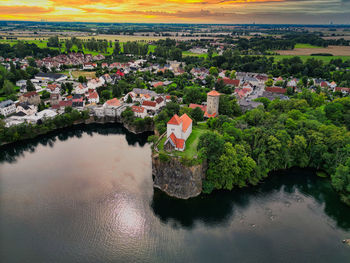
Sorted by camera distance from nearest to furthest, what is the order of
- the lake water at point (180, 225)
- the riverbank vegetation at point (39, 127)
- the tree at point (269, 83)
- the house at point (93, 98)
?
the lake water at point (180, 225) → the riverbank vegetation at point (39, 127) → the house at point (93, 98) → the tree at point (269, 83)

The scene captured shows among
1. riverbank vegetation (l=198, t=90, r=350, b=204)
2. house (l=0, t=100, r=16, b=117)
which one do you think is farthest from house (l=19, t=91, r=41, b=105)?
riverbank vegetation (l=198, t=90, r=350, b=204)

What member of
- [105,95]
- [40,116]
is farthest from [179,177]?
[105,95]

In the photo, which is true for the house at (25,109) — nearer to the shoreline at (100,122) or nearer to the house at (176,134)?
the shoreline at (100,122)

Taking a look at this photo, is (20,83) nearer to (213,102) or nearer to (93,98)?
(93,98)

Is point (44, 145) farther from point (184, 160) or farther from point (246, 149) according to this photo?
point (246, 149)

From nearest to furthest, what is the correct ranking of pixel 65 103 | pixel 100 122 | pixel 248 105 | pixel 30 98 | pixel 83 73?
pixel 248 105 → pixel 100 122 → pixel 65 103 → pixel 30 98 → pixel 83 73

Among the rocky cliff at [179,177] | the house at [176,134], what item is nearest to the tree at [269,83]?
the house at [176,134]

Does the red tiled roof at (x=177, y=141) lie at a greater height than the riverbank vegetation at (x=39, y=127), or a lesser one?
greater
